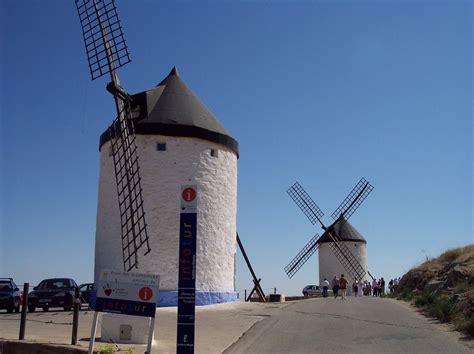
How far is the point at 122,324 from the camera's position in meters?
11.7

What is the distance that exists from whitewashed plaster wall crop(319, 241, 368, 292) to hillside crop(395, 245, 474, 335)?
610 inches

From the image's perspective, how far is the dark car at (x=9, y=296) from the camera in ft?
67.4

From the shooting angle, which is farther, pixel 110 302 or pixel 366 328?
pixel 366 328

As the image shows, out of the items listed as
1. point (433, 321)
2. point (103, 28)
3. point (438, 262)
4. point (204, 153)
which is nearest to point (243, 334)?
point (433, 321)

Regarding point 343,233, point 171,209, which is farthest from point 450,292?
point 343,233

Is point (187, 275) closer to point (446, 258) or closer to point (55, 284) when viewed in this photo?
point (55, 284)

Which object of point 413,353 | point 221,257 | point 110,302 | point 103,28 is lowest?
point 413,353

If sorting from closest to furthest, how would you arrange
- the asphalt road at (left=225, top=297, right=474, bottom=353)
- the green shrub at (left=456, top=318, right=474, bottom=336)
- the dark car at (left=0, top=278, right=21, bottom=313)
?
1. the asphalt road at (left=225, top=297, right=474, bottom=353)
2. the green shrub at (left=456, top=318, right=474, bottom=336)
3. the dark car at (left=0, top=278, right=21, bottom=313)

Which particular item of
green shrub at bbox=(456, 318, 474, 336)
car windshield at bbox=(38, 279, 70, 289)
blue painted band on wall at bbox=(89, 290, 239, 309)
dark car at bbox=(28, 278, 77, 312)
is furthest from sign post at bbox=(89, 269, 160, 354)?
car windshield at bbox=(38, 279, 70, 289)

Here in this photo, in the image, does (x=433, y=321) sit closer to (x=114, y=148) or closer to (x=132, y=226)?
(x=132, y=226)

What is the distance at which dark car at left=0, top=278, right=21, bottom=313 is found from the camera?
20.5 meters

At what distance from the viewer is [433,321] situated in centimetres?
1591

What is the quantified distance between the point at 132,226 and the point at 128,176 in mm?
1945

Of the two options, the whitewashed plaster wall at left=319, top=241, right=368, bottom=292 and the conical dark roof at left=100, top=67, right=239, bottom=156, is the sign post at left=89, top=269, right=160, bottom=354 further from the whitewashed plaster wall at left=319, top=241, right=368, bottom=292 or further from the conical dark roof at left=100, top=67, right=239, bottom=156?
the whitewashed plaster wall at left=319, top=241, right=368, bottom=292
